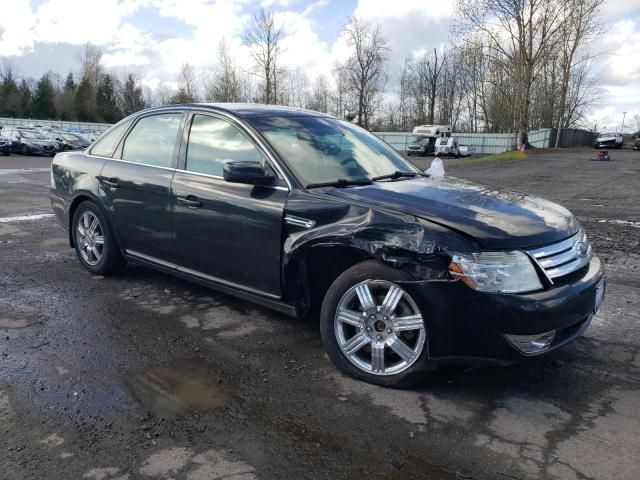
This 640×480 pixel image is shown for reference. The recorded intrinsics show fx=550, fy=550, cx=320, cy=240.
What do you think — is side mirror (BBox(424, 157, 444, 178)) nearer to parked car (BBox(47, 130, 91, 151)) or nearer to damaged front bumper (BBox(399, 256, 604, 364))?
damaged front bumper (BBox(399, 256, 604, 364))

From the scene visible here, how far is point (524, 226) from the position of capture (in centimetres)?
320

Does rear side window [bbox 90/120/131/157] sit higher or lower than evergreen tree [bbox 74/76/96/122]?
lower

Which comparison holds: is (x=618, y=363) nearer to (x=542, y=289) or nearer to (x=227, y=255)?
(x=542, y=289)

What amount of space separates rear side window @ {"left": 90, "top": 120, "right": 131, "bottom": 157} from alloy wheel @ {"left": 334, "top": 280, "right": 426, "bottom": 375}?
318 centimetres

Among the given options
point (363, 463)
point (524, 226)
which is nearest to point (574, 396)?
point (524, 226)

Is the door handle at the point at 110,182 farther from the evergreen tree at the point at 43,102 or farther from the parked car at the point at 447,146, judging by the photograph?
the evergreen tree at the point at 43,102

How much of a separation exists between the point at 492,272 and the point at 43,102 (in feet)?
288

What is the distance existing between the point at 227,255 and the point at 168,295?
1214mm

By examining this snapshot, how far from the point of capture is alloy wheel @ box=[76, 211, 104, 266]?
17.9 ft

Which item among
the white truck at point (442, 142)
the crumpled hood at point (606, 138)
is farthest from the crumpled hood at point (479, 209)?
the crumpled hood at point (606, 138)

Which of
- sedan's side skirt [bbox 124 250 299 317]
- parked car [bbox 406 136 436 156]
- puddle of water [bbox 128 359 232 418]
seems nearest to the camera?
puddle of water [bbox 128 359 232 418]

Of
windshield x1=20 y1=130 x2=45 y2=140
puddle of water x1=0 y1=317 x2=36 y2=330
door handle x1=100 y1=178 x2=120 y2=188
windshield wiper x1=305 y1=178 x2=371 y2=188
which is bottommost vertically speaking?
puddle of water x1=0 y1=317 x2=36 y2=330

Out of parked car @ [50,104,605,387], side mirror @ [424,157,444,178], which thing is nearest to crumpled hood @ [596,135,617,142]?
side mirror @ [424,157,444,178]

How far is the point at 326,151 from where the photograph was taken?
4195 mm
